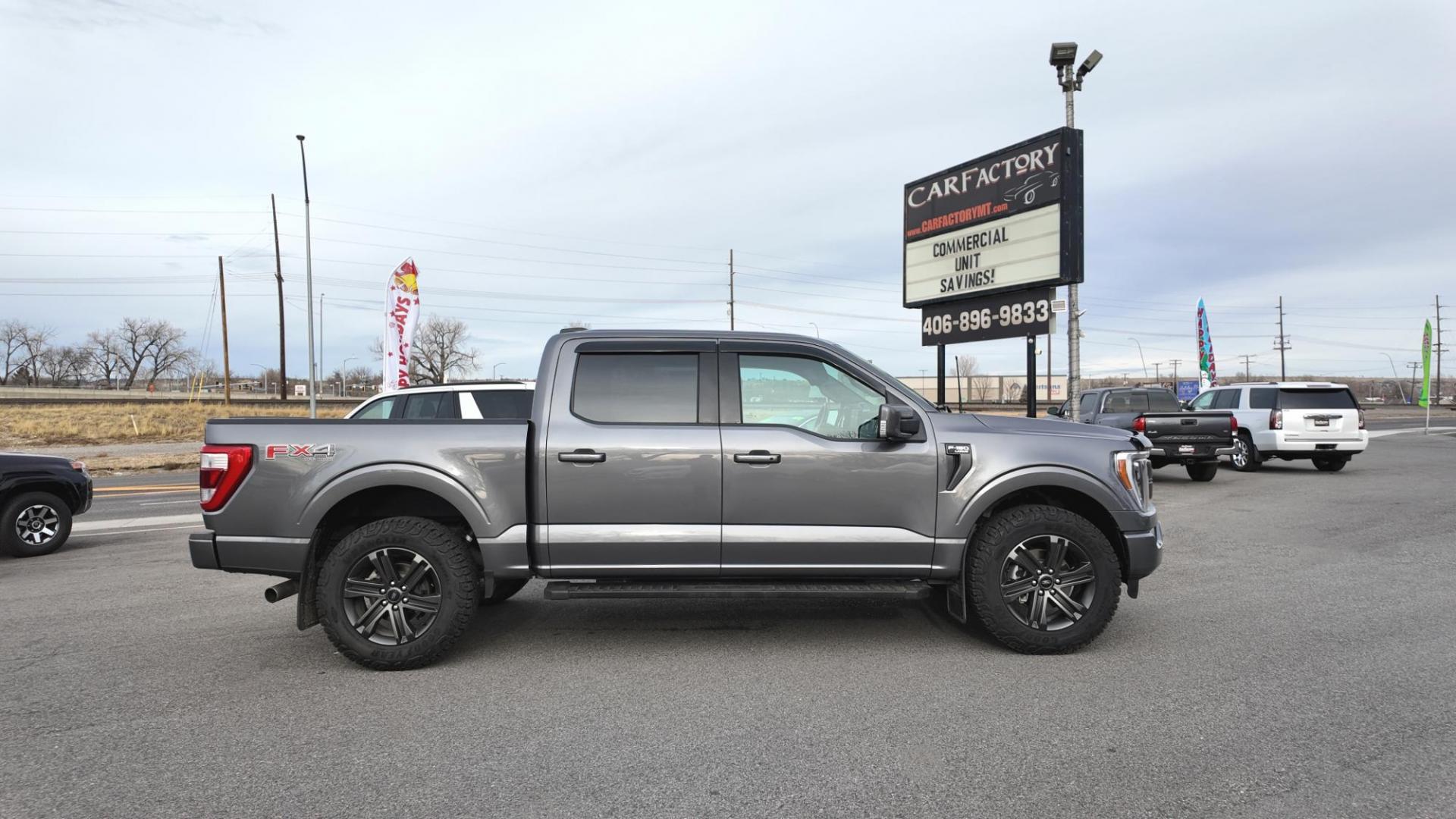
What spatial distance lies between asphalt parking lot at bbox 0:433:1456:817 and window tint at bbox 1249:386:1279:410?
11.3 meters

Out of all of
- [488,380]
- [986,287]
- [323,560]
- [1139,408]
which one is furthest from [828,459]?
[1139,408]

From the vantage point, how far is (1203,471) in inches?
596

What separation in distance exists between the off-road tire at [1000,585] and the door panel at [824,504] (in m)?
0.35

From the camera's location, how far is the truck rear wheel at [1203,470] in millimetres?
15055

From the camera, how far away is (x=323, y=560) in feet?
15.5

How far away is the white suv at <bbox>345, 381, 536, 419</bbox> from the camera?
9.09 meters

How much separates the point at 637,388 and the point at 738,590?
1.33 meters

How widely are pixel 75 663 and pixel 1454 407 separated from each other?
312 feet

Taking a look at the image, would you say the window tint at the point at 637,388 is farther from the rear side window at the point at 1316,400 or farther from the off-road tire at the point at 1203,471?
the rear side window at the point at 1316,400

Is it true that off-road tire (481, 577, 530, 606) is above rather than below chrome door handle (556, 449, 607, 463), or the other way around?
below

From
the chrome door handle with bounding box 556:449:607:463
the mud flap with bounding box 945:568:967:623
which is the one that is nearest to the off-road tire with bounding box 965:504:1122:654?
the mud flap with bounding box 945:568:967:623

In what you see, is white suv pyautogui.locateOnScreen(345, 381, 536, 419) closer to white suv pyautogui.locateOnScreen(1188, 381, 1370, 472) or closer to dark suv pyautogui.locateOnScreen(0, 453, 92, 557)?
dark suv pyautogui.locateOnScreen(0, 453, 92, 557)

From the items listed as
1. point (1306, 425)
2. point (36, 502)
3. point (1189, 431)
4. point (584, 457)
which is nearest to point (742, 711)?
point (584, 457)

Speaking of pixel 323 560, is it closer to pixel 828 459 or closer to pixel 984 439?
pixel 828 459
